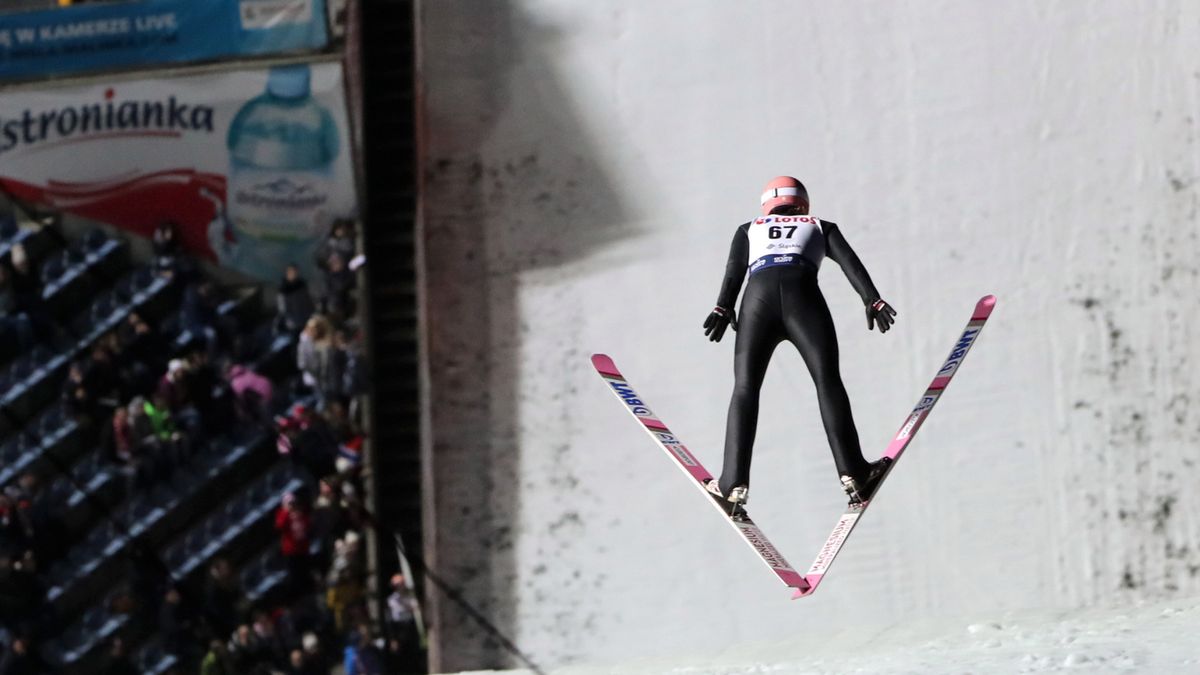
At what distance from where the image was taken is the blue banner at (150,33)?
16844mm

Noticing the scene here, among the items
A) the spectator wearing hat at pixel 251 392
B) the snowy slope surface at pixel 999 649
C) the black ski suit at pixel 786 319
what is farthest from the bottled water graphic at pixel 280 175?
the black ski suit at pixel 786 319

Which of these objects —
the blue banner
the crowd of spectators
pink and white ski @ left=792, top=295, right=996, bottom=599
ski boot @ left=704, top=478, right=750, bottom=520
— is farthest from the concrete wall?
ski boot @ left=704, top=478, right=750, bottom=520

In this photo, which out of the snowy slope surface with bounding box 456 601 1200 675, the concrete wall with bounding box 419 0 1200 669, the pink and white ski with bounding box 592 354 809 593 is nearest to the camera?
the pink and white ski with bounding box 592 354 809 593

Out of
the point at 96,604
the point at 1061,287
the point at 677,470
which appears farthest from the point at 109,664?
the point at 1061,287

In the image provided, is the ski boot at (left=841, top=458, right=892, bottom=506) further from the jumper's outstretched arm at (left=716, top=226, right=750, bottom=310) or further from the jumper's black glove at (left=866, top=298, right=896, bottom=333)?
the jumper's outstretched arm at (left=716, top=226, right=750, bottom=310)

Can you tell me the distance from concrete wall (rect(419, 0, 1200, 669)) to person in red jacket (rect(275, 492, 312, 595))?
198 cm

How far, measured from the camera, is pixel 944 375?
32.3 feet

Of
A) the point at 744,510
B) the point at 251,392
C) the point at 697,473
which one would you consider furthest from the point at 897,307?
the point at 744,510

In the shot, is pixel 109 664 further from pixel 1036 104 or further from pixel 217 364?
pixel 1036 104

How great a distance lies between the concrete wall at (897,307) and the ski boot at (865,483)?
650 centimetres

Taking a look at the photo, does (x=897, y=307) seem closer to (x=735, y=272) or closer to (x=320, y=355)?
(x=320, y=355)

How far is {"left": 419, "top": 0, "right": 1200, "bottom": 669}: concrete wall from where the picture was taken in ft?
52.1

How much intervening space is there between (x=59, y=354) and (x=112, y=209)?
55.2 inches

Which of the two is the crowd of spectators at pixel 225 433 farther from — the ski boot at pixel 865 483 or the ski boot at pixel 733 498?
the ski boot at pixel 865 483
